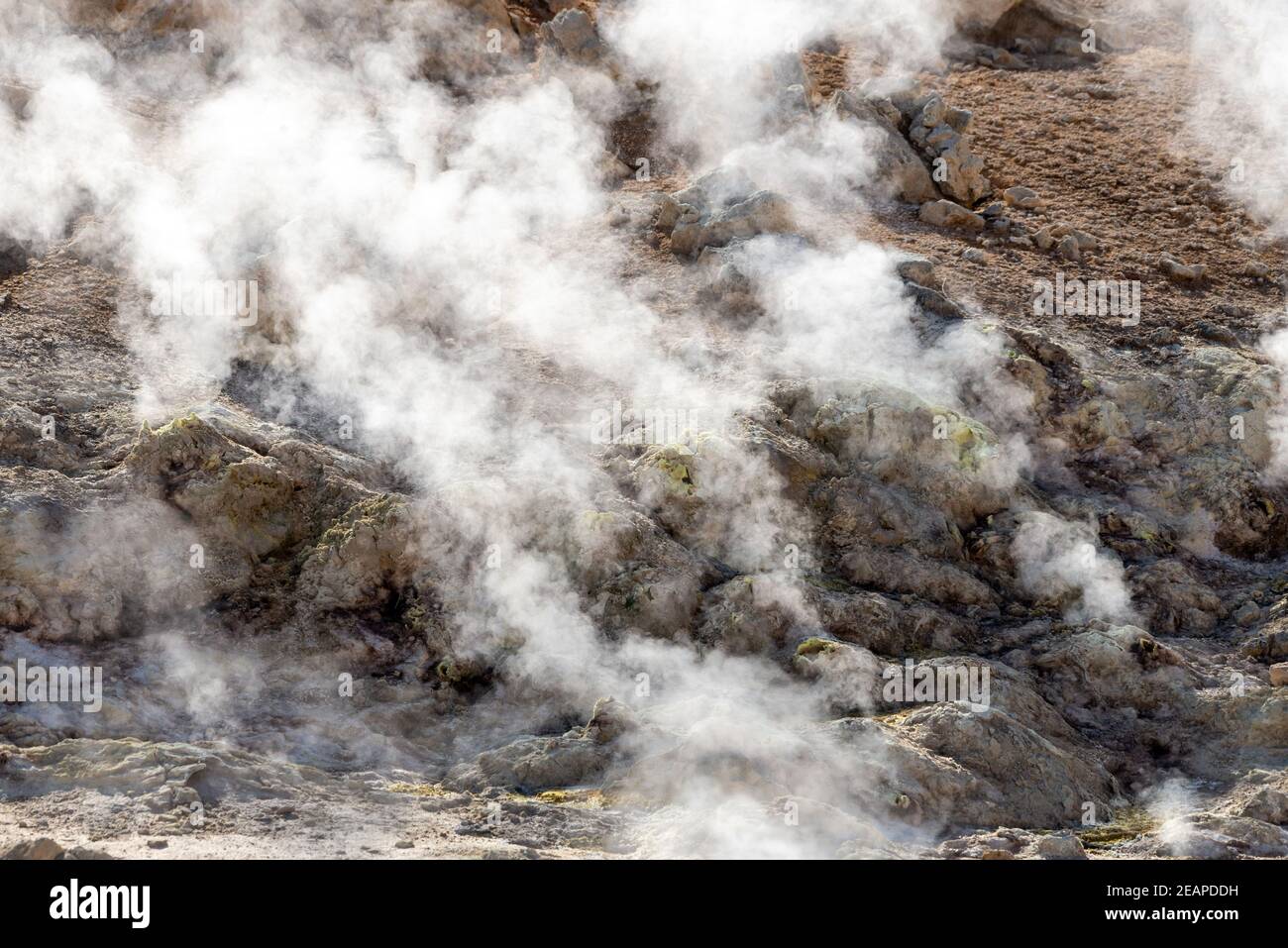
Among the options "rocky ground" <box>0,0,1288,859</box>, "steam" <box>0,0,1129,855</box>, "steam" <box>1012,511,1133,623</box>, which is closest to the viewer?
"rocky ground" <box>0,0,1288,859</box>

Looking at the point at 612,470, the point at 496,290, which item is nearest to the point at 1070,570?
the point at 612,470

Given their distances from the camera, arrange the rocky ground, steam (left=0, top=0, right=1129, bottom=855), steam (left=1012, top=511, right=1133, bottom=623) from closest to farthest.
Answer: the rocky ground, steam (left=0, top=0, right=1129, bottom=855), steam (left=1012, top=511, right=1133, bottom=623)

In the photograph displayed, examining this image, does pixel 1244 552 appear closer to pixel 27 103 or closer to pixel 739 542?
pixel 739 542

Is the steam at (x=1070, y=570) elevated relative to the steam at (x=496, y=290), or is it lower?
lower

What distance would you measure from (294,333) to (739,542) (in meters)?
2.68

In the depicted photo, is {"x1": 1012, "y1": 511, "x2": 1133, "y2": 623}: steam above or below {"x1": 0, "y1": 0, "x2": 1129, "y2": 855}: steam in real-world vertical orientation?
below

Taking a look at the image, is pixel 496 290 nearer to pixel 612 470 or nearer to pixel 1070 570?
pixel 612 470

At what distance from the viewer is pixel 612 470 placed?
23.2ft

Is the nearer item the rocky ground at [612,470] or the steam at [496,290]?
the rocky ground at [612,470]

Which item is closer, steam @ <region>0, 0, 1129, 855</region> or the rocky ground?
the rocky ground

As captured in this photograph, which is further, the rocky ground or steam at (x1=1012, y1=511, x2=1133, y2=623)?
steam at (x1=1012, y1=511, x2=1133, y2=623)

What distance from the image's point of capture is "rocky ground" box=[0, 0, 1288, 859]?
5.43 m

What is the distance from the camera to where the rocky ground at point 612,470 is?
5426 mm

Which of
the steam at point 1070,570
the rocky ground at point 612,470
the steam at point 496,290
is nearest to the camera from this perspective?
the rocky ground at point 612,470
